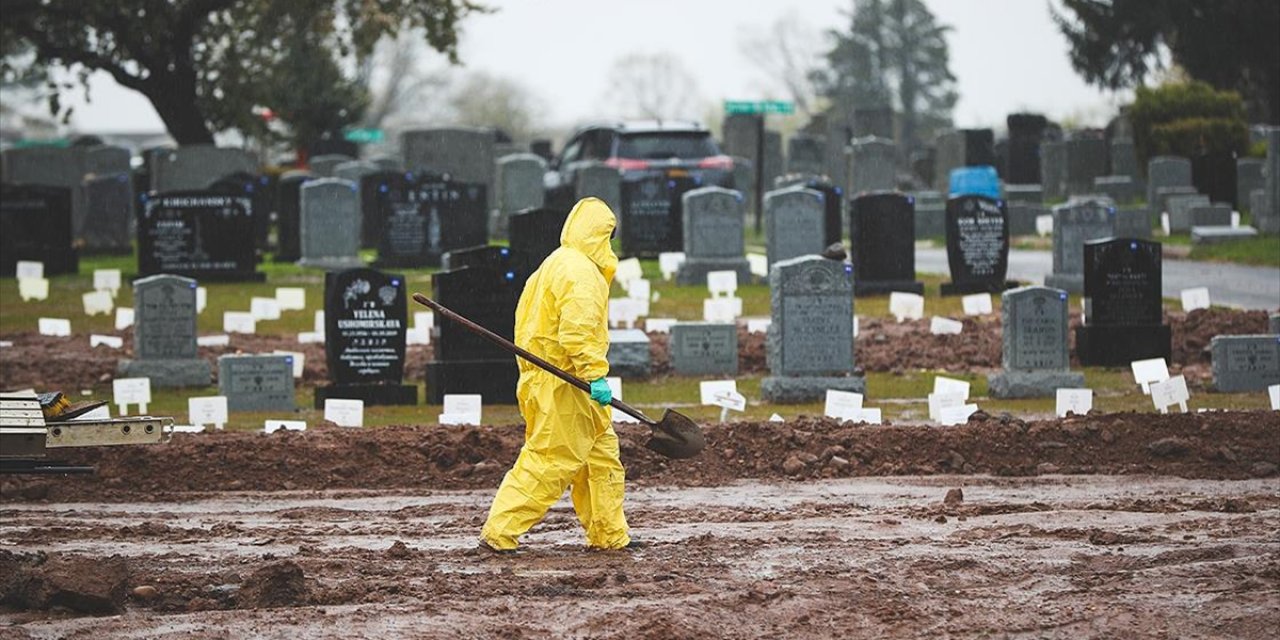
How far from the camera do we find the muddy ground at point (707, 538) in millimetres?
9852

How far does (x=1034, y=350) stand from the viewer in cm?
1870

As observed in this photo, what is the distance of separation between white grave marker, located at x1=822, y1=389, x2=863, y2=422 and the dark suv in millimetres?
17957

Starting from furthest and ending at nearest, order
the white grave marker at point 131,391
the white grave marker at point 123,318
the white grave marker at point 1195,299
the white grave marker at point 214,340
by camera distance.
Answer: the white grave marker at point 123,318, the white grave marker at point 214,340, the white grave marker at point 1195,299, the white grave marker at point 131,391

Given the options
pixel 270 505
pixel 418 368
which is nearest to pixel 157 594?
pixel 270 505

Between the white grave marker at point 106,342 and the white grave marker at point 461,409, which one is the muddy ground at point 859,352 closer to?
the white grave marker at point 106,342

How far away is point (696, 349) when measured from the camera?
66.6ft

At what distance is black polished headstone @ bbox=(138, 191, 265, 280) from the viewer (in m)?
27.4

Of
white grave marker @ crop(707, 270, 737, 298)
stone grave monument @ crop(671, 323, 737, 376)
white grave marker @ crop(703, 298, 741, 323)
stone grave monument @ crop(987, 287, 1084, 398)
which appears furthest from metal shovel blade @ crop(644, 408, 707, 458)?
white grave marker @ crop(707, 270, 737, 298)

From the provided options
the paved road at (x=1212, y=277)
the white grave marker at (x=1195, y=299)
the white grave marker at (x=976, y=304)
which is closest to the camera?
the white grave marker at (x=1195, y=299)

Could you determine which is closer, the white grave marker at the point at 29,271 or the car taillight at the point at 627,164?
the white grave marker at the point at 29,271

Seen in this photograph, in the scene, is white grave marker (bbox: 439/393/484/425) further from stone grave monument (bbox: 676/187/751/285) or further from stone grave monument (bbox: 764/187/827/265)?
stone grave monument (bbox: 676/187/751/285)

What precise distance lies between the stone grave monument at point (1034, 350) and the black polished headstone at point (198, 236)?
13.0m

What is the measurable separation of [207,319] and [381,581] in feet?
49.0

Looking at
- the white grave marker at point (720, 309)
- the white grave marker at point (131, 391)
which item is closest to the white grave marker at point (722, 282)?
the white grave marker at point (720, 309)
